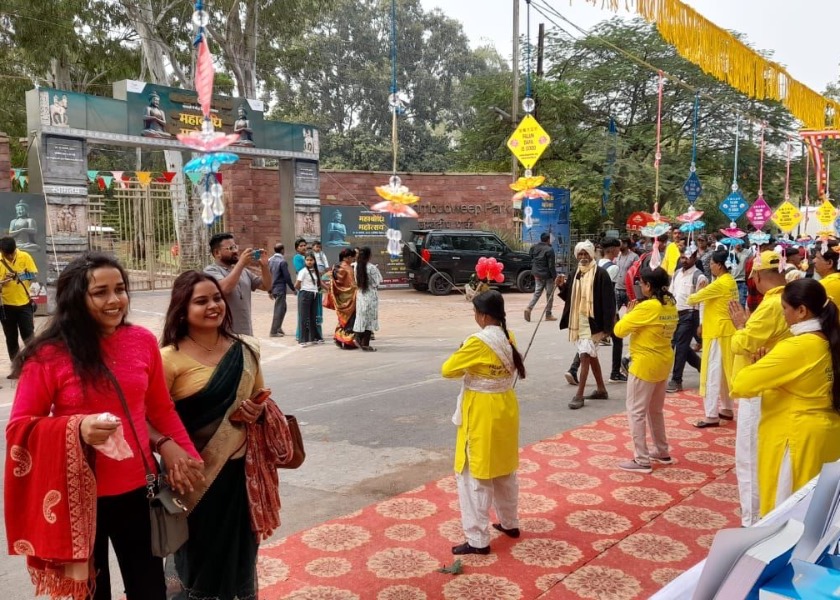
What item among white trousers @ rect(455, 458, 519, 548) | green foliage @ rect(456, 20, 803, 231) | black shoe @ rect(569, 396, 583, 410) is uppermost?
green foliage @ rect(456, 20, 803, 231)

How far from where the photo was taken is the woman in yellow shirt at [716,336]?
20.0ft

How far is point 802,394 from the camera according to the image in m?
3.21

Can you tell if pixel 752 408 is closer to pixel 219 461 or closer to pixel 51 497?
pixel 219 461

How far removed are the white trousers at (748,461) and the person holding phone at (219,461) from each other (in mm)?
2570

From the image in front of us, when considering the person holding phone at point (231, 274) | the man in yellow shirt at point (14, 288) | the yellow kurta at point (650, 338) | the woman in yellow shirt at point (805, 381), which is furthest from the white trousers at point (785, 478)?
the man in yellow shirt at point (14, 288)

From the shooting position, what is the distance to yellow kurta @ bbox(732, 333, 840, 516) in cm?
316

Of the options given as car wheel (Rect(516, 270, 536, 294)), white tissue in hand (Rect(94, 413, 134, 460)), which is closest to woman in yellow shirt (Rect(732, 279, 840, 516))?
white tissue in hand (Rect(94, 413, 134, 460))

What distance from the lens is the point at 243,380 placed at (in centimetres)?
272

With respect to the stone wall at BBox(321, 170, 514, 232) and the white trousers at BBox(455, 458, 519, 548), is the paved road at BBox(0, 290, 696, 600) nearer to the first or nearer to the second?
the white trousers at BBox(455, 458, 519, 548)

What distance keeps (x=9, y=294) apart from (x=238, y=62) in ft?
57.1

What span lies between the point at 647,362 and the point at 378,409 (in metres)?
2.84

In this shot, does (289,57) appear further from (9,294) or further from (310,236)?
(9,294)

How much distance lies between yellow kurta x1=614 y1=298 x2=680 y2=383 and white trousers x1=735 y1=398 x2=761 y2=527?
104 cm

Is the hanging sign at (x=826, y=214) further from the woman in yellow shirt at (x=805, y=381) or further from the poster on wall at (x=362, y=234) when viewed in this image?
the woman in yellow shirt at (x=805, y=381)
